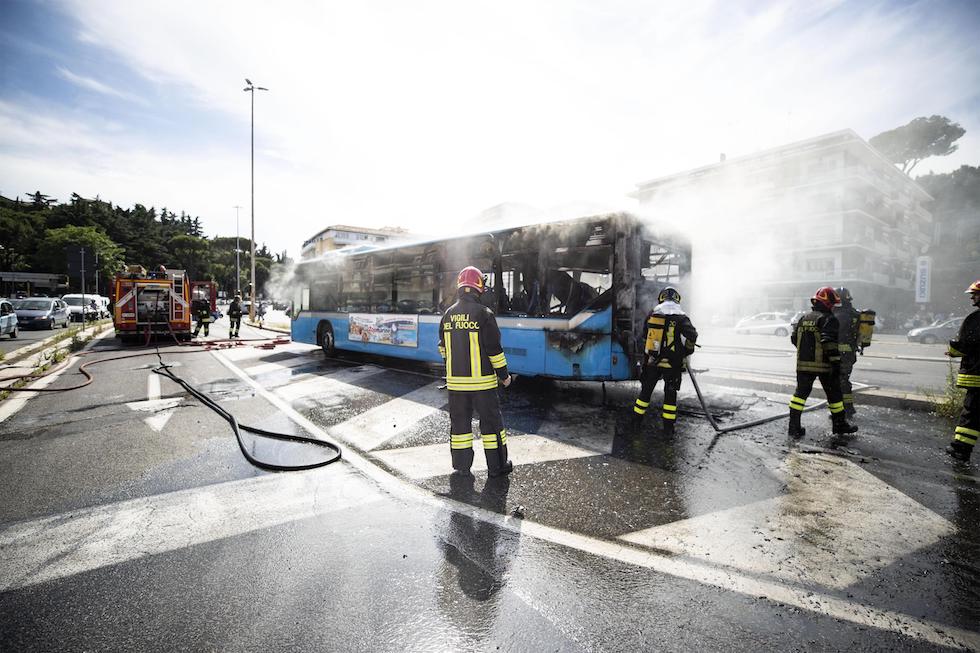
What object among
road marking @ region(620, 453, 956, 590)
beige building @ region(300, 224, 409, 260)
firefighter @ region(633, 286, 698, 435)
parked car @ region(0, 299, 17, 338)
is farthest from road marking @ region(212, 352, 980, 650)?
beige building @ region(300, 224, 409, 260)

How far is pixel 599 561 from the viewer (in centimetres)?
282

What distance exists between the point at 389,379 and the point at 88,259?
13.7 meters

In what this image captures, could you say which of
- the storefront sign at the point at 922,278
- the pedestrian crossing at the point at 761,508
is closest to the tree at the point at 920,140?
the storefront sign at the point at 922,278

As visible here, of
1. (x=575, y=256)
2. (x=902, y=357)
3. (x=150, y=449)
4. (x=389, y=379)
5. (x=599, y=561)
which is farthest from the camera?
(x=902, y=357)

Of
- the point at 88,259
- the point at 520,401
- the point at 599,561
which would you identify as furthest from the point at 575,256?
the point at 88,259

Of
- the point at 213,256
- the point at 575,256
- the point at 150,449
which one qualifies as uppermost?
the point at 213,256

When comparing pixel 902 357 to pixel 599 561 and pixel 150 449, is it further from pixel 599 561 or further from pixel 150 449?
pixel 150 449

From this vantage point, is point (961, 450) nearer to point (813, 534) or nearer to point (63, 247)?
point (813, 534)

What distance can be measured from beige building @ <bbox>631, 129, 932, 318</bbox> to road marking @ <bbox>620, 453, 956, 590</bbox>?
31.1 m

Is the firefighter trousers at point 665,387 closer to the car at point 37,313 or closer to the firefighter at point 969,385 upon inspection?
the firefighter at point 969,385

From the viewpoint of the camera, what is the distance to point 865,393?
7.81 m

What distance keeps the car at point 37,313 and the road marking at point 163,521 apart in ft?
82.9

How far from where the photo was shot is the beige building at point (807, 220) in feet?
115

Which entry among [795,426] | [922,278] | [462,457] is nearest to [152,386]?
[462,457]
